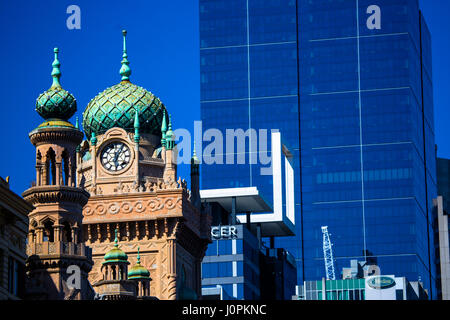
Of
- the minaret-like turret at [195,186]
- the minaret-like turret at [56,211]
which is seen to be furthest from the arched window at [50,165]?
the minaret-like turret at [195,186]

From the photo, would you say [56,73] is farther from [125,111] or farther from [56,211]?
[125,111]

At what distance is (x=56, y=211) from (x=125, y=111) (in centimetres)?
3638

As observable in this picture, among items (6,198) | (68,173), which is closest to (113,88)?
(68,173)

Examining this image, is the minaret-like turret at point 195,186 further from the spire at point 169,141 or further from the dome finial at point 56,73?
the dome finial at point 56,73

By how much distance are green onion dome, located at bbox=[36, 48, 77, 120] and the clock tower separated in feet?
81.2

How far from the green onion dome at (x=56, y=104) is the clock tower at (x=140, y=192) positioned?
81.2 feet

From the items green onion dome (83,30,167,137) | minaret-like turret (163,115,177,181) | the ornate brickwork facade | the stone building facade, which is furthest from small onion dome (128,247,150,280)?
the stone building facade

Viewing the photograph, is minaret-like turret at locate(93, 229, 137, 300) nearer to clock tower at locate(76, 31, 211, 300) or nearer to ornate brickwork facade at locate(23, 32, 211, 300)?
ornate brickwork facade at locate(23, 32, 211, 300)

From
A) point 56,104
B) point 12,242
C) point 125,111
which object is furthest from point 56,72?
point 125,111

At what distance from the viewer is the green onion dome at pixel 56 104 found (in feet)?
371

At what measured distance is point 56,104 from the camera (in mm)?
113062

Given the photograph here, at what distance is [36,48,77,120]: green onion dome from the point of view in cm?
11306
